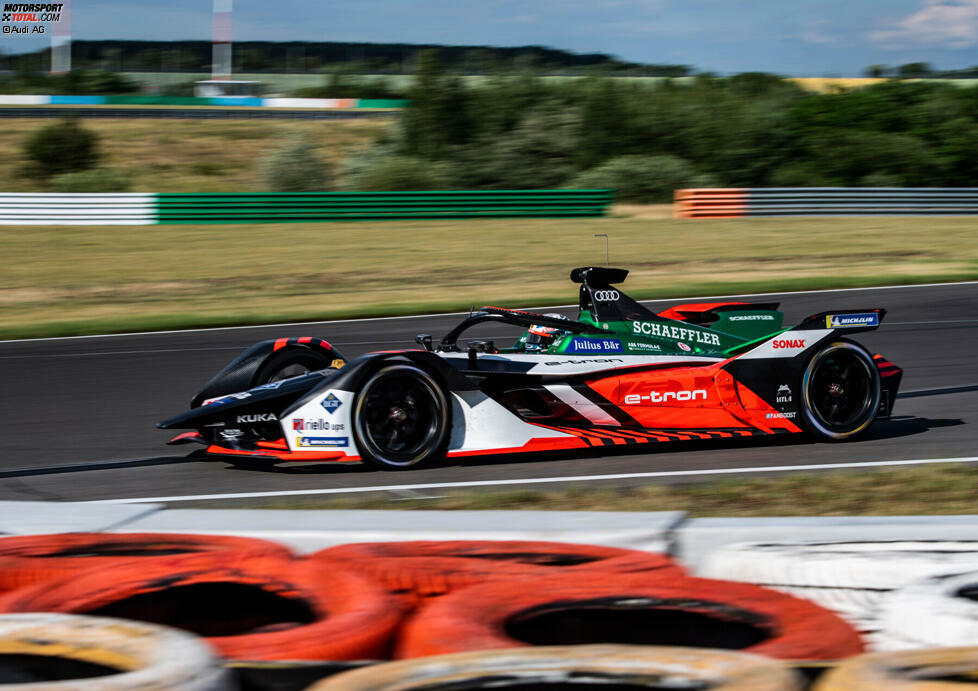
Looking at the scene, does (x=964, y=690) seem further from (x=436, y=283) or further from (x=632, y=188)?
(x=632, y=188)

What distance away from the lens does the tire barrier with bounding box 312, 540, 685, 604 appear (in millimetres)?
3961

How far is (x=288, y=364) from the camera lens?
26.5ft

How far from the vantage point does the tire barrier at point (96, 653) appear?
298 cm

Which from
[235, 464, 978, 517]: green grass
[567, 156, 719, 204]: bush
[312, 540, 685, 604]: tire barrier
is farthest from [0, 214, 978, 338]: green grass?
[312, 540, 685, 604]: tire barrier

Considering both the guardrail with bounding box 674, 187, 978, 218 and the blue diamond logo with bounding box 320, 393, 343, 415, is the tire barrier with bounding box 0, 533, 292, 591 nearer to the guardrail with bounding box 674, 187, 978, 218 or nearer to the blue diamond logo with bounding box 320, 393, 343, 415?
the blue diamond logo with bounding box 320, 393, 343, 415

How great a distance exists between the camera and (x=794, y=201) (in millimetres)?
28812

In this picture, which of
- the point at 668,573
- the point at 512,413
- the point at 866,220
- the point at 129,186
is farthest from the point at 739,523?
the point at 129,186

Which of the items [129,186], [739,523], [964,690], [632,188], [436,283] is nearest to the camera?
[964,690]

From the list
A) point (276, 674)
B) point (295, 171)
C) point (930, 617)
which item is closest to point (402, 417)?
point (276, 674)

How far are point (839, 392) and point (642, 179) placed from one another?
27764 millimetres

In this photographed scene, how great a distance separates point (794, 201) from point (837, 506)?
79.1 feet

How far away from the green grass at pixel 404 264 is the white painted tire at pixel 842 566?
1131cm

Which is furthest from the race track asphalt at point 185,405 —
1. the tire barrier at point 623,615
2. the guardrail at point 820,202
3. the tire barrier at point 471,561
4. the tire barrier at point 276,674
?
the guardrail at point 820,202

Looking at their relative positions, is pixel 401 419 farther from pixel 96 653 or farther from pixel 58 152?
pixel 58 152
